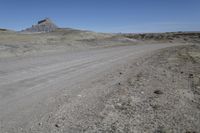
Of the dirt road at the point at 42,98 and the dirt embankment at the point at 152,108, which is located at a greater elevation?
the dirt embankment at the point at 152,108

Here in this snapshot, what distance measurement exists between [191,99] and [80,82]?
3.92 meters

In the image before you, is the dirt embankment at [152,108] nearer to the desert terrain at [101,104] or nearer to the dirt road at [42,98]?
the desert terrain at [101,104]

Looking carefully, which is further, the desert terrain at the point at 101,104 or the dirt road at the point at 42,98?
the dirt road at the point at 42,98

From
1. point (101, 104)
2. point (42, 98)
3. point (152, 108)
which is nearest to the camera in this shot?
point (152, 108)

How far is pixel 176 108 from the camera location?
15.9ft

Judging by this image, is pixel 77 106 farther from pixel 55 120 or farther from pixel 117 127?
pixel 117 127

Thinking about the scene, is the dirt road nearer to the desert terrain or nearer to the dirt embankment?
the desert terrain

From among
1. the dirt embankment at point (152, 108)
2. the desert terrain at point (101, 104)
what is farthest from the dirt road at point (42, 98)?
the dirt embankment at point (152, 108)

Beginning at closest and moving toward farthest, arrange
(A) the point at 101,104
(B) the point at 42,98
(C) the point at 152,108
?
(C) the point at 152,108
(A) the point at 101,104
(B) the point at 42,98

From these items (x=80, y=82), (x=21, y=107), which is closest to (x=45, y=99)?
(x=21, y=107)

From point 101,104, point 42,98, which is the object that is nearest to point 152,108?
point 101,104

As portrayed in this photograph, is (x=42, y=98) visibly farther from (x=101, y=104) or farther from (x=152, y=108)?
(x=152, y=108)

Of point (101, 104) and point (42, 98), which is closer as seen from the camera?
point (101, 104)

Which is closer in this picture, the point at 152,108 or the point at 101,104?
the point at 152,108
